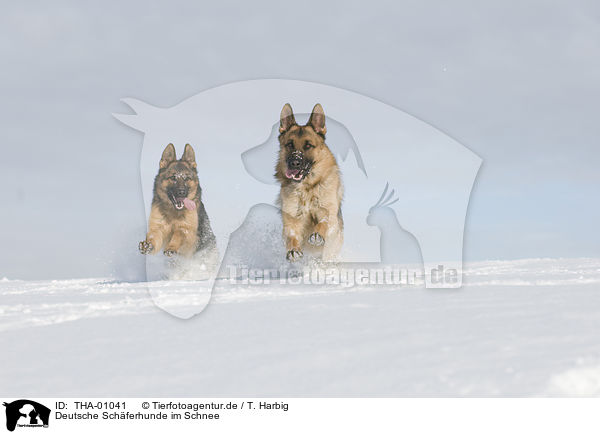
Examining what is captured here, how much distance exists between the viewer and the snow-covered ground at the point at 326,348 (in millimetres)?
2424

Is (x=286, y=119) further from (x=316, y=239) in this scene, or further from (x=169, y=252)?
(x=169, y=252)

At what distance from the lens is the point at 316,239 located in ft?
28.9

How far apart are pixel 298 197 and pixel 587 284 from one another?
5.11 metres

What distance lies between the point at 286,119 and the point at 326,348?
6385 mm

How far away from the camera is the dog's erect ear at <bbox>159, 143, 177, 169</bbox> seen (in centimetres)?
943

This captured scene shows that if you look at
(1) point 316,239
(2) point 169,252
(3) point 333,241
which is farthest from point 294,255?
(2) point 169,252

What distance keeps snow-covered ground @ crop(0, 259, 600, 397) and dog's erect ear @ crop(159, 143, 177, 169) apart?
4.83m

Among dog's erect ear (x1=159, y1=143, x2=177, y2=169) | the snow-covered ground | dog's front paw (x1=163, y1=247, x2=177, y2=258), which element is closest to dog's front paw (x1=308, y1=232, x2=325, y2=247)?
dog's front paw (x1=163, y1=247, x2=177, y2=258)

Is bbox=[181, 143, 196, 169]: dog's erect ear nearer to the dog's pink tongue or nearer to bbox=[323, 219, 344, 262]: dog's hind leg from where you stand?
the dog's pink tongue
